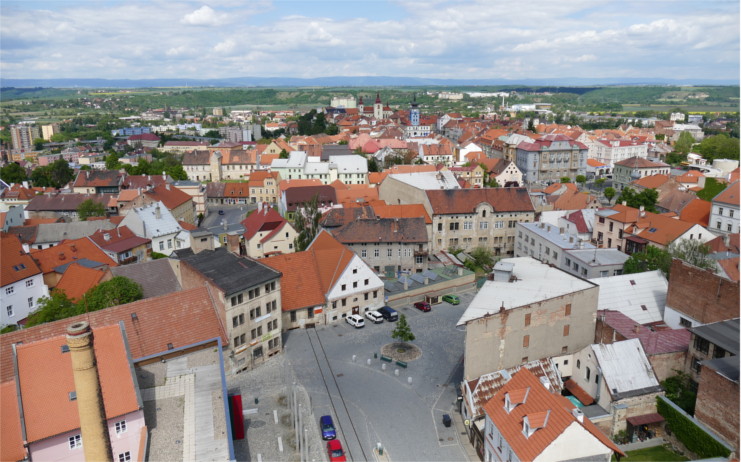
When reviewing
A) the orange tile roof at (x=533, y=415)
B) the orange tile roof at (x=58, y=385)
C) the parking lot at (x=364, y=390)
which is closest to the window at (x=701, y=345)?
the orange tile roof at (x=533, y=415)

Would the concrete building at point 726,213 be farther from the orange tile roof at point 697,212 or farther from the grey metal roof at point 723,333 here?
the grey metal roof at point 723,333

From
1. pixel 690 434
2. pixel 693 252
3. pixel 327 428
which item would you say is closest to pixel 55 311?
pixel 327 428

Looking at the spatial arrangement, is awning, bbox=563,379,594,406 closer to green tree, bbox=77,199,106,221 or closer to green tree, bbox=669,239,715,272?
green tree, bbox=669,239,715,272

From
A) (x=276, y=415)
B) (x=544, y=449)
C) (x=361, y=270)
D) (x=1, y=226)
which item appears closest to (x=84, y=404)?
(x=276, y=415)

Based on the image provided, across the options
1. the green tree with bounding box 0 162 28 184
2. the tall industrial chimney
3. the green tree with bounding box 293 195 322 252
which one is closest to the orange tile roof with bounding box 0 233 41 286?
the green tree with bounding box 293 195 322 252

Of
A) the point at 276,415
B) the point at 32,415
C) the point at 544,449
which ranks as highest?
the point at 32,415

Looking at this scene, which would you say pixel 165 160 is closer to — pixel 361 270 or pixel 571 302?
pixel 361 270
